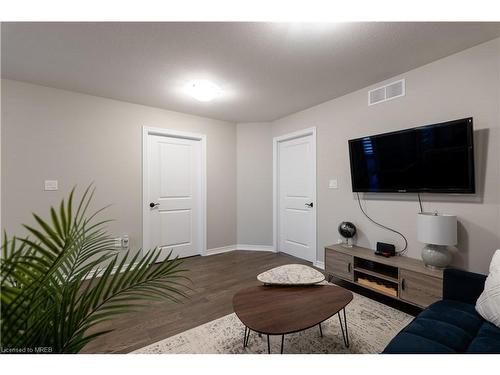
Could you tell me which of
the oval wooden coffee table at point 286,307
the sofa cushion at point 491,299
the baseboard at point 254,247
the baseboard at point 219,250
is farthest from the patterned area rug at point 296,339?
the baseboard at point 254,247

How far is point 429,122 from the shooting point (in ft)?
7.39

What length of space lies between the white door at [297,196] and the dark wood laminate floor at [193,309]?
0.32 m

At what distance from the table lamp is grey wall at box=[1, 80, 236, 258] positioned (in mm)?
3392

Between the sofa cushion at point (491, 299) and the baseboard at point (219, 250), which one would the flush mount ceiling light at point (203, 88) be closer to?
the baseboard at point (219, 250)

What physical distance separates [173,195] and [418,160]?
10.8 ft

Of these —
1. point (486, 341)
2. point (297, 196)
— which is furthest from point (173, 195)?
point (486, 341)

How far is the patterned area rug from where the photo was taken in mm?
1626

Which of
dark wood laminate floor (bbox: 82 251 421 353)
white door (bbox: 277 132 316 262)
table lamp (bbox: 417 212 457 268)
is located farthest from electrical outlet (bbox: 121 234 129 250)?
table lamp (bbox: 417 212 457 268)

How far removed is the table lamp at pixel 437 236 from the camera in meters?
1.95

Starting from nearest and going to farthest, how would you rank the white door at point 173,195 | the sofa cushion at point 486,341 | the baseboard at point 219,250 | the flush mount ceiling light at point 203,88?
1. the sofa cushion at point 486,341
2. the flush mount ceiling light at point 203,88
3. the white door at point 173,195
4. the baseboard at point 219,250

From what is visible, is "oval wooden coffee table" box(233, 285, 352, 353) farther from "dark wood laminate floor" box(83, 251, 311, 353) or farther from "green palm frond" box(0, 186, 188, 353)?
"green palm frond" box(0, 186, 188, 353)

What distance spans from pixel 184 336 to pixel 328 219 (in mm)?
2321
